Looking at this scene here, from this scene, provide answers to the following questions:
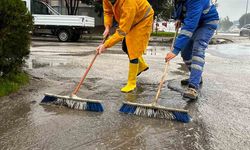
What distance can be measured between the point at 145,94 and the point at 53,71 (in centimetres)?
266

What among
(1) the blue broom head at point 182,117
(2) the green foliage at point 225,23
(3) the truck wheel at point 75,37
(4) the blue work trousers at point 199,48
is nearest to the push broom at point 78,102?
(1) the blue broom head at point 182,117

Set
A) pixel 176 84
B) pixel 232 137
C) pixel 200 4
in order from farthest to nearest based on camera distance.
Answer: pixel 176 84, pixel 200 4, pixel 232 137

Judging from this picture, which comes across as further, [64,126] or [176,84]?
[176,84]

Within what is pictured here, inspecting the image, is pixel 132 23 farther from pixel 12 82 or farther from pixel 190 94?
pixel 12 82

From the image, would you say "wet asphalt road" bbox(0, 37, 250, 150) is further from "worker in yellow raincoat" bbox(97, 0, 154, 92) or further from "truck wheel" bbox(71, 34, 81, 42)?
"truck wheel" bbox(71, 34, 81, 42)

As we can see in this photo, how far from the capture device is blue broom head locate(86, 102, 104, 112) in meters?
4.80

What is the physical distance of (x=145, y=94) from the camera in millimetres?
5824

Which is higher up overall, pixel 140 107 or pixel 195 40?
pixel 195 40

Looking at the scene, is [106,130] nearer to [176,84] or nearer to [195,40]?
[195,40]

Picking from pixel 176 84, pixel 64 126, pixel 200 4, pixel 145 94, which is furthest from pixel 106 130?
pixel 176 84

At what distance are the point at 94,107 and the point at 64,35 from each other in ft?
50.3

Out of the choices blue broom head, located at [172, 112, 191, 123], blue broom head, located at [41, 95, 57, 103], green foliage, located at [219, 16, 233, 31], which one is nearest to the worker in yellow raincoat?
blue broom head, located at [41, 95, 57, 103]

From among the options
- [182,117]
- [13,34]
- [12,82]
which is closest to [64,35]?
[12,82]

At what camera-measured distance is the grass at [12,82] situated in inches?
219
